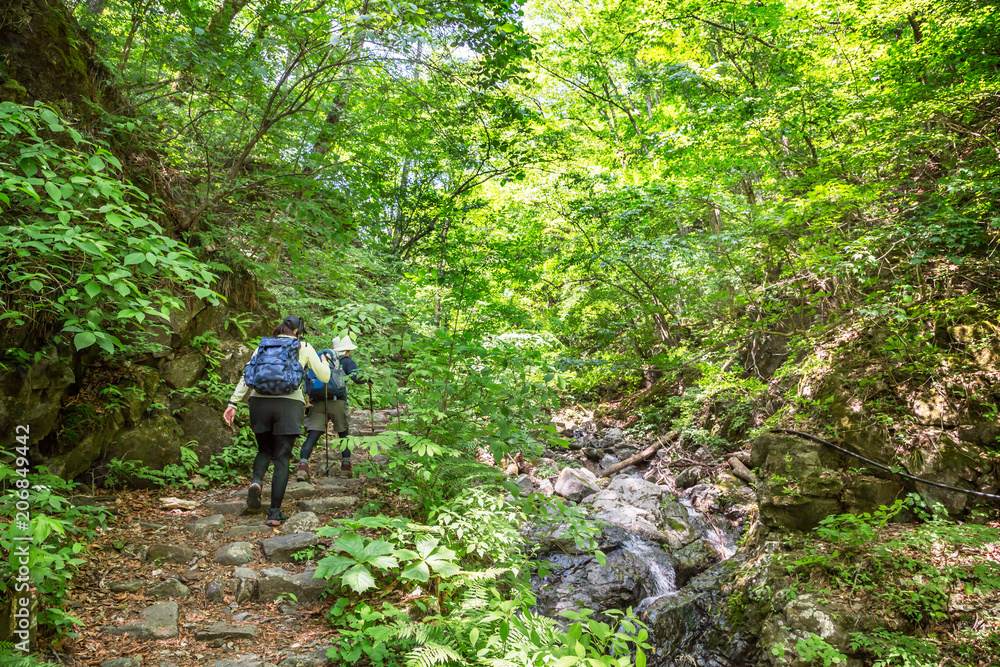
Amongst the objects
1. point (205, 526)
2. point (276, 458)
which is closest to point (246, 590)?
point (205, 526)

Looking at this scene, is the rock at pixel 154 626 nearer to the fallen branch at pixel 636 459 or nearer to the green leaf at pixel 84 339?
the green leaf at pixel 84 339

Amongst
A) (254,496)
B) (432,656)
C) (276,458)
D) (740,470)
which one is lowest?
(254,496)

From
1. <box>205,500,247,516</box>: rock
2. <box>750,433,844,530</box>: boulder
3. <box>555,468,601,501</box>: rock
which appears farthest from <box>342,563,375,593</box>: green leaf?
<box>555,468,601,501</box>: rock

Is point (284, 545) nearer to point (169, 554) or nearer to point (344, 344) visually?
point (169, 554)

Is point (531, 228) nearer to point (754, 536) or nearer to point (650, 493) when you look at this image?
point (650, 493)

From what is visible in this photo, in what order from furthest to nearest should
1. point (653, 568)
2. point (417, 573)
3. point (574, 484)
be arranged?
point (574, 484) < point (653, 568) < point (417, 573)

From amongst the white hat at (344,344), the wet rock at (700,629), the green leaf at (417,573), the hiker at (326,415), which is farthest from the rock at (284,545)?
the wet rock at (700,629)

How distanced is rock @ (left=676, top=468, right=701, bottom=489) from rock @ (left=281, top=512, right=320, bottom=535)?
23.9 ft

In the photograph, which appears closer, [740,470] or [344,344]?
[344,344]

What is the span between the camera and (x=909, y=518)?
18.1 ft

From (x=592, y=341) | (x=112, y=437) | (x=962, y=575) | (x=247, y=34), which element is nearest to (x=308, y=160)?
(x=247, y=34)

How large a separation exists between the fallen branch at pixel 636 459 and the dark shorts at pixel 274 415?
7.40 meters

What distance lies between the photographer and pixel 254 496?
4715 millimetres

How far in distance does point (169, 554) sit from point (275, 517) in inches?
34.2
